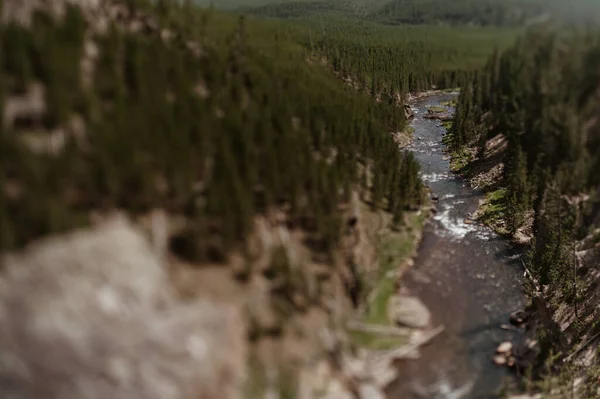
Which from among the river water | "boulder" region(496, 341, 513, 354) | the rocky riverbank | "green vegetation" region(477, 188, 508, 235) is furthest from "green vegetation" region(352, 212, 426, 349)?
the rocky riverbank

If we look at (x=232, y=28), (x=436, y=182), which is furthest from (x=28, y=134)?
(x=436, y=182)

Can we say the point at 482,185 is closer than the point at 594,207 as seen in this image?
No

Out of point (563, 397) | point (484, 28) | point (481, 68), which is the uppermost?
point (484, 28)

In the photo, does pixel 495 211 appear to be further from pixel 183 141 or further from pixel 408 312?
pixel 183 141

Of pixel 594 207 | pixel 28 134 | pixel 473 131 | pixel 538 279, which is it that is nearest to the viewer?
pixel 28 134

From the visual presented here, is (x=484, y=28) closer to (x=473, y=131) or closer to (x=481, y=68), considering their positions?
(x=481, y=68)

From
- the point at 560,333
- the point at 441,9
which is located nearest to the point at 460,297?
the point at 560,333
